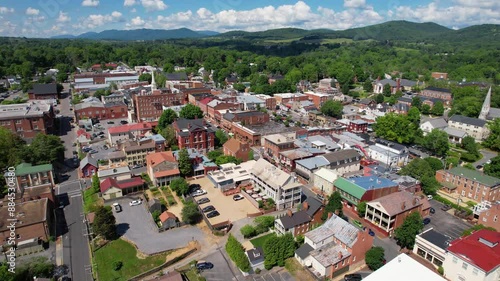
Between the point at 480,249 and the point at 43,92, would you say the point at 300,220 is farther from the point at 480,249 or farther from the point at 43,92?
the point at 43,92

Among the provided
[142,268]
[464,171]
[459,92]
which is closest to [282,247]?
[142,268]

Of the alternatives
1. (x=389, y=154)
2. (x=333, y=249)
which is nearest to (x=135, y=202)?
(x=333, y=249)

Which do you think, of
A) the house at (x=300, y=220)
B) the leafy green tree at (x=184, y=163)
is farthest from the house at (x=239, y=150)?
the house at (x=300, y=220)

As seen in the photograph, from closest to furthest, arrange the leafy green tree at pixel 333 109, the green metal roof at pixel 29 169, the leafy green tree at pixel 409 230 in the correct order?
the leafy green tree at pixel 409 230, the green metal roof at pixel 29 169, the leafy green tree at pixel 333 109

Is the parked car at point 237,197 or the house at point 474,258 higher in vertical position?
the house at point 474,258

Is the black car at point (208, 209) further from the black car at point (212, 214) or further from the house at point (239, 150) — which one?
the house at point (239, 150)

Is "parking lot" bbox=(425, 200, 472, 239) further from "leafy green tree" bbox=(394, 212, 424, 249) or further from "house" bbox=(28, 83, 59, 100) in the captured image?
"house" bbox=(28, 83, 59, 100)
